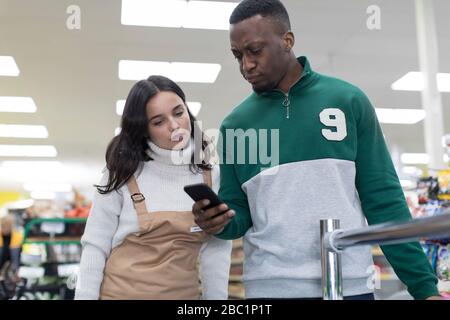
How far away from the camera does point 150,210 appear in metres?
1.17

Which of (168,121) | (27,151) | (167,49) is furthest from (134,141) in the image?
(27,151)

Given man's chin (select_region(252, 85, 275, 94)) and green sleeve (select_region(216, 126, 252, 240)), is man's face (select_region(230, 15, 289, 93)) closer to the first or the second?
man's chin (select_region(252, 85, 275, 94))

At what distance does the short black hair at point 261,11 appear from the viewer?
3.51 feet

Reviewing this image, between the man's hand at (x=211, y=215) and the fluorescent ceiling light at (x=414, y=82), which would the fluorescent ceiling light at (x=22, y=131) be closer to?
the fluorescent ceiling light at (x=414, y=82)

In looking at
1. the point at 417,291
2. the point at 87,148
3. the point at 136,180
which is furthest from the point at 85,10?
the point at 87,148

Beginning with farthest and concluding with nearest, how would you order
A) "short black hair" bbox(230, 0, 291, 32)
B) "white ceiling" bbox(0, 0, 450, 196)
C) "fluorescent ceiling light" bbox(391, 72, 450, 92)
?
"fluorescent ceiling light" bbox(391, 72, 450, 92) → "white ceiling" bbox(0, 0, 450, 196) → "short black hair" bbox(230, 0, 291, 32)

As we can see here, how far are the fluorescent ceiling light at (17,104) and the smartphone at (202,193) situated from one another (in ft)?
16.4

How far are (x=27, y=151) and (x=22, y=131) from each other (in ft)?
4.93

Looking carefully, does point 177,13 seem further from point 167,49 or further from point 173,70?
point 173,70

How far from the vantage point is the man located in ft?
3.16

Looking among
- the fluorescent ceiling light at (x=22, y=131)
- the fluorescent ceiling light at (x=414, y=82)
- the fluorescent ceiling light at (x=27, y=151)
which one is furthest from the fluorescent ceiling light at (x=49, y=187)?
the fluorescent ceiling light at (x=414, y=82)

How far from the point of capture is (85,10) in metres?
3.45

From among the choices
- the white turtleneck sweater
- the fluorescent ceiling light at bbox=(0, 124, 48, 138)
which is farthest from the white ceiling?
the white turtleneck sweater

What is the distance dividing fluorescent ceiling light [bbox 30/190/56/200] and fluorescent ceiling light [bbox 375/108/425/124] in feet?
29.8
